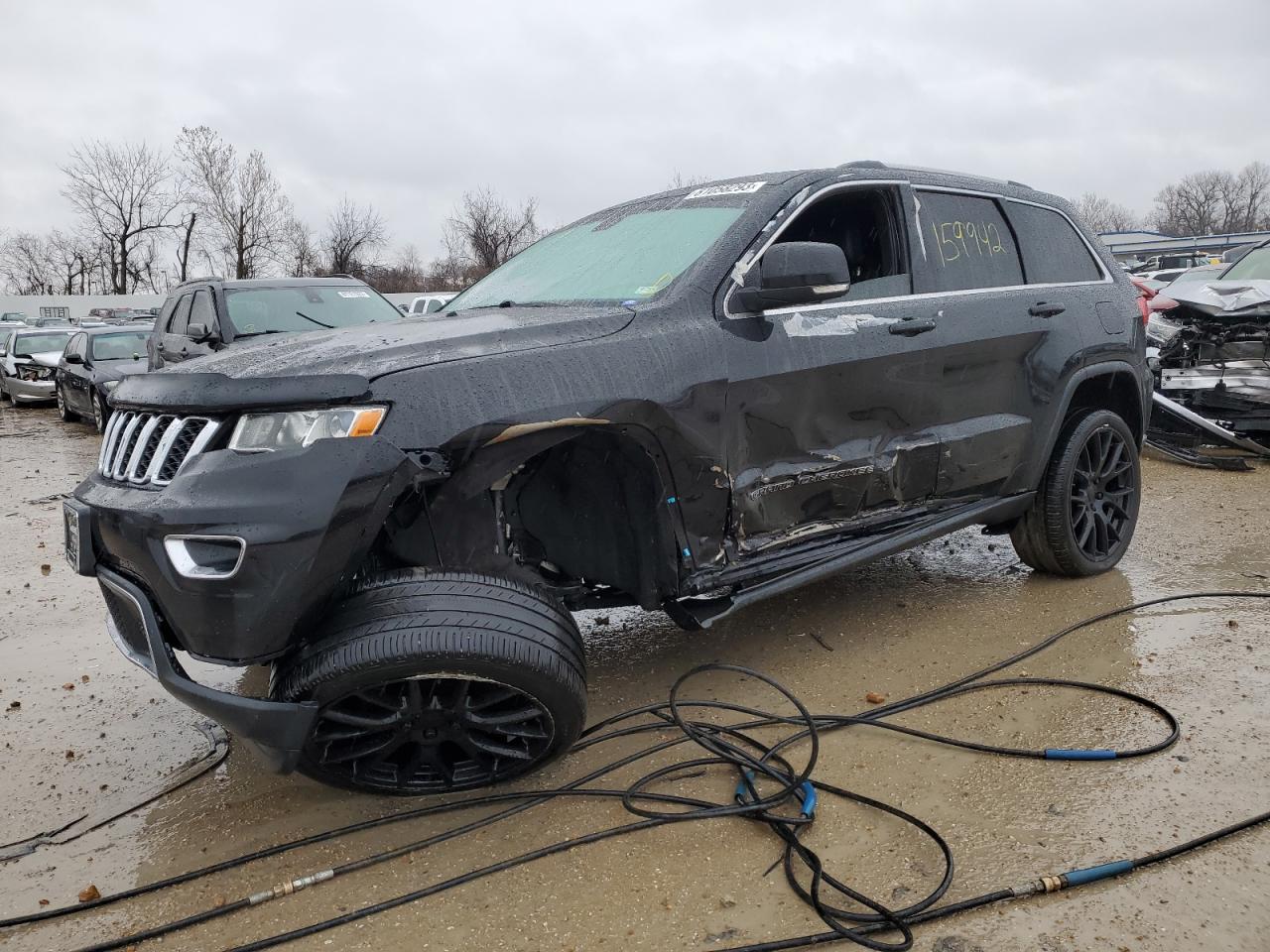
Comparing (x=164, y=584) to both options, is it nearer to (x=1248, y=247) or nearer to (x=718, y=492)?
(x=718, y=492)

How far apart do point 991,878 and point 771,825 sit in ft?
1.86

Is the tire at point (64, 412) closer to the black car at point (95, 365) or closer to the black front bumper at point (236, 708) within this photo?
the black car at point (95, 365)

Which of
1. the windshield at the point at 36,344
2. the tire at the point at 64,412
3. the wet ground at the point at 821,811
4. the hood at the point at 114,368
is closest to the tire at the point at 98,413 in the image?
the hood at the point at 114,368

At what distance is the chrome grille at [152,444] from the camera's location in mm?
2473

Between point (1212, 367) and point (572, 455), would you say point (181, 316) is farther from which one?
point (1212, 367)

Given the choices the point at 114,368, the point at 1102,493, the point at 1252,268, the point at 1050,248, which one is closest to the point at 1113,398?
the point at 1102,493

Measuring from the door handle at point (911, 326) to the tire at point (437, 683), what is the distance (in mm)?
1723

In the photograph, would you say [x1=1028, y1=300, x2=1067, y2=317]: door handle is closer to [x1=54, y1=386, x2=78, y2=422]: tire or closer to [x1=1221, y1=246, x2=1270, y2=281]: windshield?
[x1=1221, y1=246, x2=1270, y2=281]: windshield

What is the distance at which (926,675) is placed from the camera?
143 inches

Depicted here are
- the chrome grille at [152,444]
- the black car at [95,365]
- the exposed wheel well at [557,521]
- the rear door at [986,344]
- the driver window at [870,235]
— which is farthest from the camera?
the black car at [95,365]

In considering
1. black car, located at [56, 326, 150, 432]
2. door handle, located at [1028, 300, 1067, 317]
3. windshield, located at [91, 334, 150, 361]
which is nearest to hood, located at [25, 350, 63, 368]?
black car, located at [56, 326, 150, 432]

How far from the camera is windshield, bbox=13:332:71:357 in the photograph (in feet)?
58.0

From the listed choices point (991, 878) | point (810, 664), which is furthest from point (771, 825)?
point (810, 664)

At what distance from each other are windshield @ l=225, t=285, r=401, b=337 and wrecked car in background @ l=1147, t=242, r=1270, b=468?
260 inches
